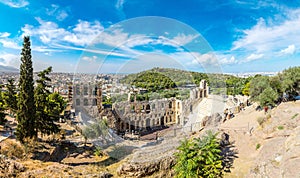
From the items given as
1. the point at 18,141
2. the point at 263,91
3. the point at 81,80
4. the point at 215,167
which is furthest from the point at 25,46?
the point at 263,91

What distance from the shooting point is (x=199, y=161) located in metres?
6.21

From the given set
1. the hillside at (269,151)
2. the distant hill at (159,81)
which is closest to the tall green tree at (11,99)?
the distant hill at (159,81)

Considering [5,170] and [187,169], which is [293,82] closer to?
[187,169]

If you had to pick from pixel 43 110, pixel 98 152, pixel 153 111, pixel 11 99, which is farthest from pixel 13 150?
pixel 153 111

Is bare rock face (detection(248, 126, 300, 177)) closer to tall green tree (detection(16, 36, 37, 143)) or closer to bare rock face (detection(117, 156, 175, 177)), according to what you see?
bare rock face (detection(117, 156, 175, 177))

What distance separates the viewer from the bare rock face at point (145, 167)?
679 cm

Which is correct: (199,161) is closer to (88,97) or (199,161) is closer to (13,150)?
(88,97)

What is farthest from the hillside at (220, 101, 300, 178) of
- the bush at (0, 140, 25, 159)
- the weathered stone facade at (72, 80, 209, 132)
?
the bush at (0, 140, 25, 159)

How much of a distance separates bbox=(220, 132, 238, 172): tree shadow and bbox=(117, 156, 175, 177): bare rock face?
6.23ft

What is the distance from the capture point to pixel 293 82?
15.1 meters

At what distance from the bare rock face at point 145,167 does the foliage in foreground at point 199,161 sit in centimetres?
95

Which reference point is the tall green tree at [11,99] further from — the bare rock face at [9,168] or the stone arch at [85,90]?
the bare rock face at [9,168]

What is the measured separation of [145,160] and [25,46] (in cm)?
788

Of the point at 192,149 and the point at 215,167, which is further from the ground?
the point at 192,149
